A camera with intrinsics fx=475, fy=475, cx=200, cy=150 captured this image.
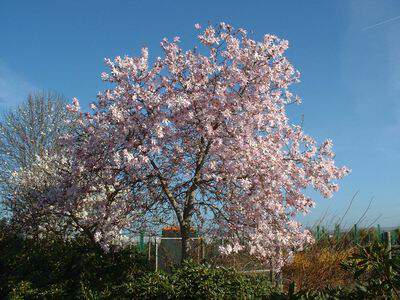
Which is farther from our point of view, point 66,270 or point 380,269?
point 66,270

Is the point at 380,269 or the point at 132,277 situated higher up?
the point at 380,269

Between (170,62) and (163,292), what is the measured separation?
5.53 m

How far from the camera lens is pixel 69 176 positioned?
34.1ft

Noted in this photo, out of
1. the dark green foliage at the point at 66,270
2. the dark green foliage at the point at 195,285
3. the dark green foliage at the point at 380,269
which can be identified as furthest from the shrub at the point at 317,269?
the dark green foliage at the point at 380,269

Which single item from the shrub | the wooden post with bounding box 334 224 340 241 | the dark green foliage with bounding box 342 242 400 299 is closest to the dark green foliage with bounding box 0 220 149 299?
the dark green foliage with bounding box 342 242 400 299

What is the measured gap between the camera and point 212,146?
9.81 metres

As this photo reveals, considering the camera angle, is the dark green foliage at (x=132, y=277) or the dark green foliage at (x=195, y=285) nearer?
the dark green foliage at (x=132, y=277)

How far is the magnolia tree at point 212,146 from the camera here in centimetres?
964

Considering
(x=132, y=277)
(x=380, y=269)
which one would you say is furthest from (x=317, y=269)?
(x=380, y=269)

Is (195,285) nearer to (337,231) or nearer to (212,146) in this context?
(212,146)

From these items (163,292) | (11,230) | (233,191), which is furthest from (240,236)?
(11,230)

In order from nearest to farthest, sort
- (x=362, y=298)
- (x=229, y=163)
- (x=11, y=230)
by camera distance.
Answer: (x=362, y=298), (x=229, y=163), (x=11, y=230)

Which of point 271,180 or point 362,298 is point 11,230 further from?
point 362,298

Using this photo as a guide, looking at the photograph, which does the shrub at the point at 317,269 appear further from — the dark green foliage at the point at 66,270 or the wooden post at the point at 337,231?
the dark green foliage at the point at 66,270
